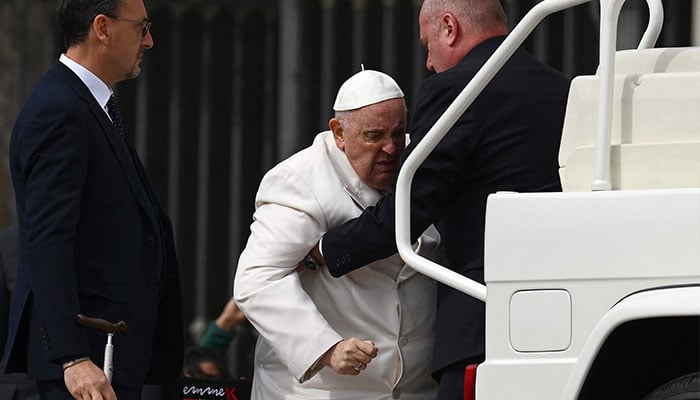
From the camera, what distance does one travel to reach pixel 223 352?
6.37 metres

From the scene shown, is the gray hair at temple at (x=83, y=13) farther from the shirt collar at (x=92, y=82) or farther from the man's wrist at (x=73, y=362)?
the man's wrist at (x=73, y=362)

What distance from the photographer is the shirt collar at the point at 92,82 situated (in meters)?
4.11

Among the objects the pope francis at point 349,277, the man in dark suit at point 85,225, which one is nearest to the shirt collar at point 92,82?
the man in dark suit at point 85,225

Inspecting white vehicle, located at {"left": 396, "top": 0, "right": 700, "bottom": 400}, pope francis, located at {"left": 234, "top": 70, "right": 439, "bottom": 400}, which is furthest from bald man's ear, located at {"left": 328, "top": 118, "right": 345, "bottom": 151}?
white vehicle, located at {"left": 396, "top": 0, "right": 700, "bottom": 400}

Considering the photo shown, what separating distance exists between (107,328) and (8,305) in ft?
3.57

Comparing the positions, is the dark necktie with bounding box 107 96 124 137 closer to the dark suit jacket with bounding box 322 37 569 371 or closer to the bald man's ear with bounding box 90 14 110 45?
the bald man's ear with bounding box 90 14 110 45

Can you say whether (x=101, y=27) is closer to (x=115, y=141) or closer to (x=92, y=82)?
(x=92, y=82)

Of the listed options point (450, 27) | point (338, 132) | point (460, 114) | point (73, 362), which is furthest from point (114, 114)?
point (460, 114)

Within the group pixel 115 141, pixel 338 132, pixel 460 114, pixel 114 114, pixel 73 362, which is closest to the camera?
pixel 460 114

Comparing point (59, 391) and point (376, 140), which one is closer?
point (59, 391)

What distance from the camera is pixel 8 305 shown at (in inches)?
192

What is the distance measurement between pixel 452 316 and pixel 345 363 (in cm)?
29

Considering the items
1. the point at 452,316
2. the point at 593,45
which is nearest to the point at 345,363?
the point at 452,316

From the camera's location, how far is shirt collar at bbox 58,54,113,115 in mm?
Result: 4113
